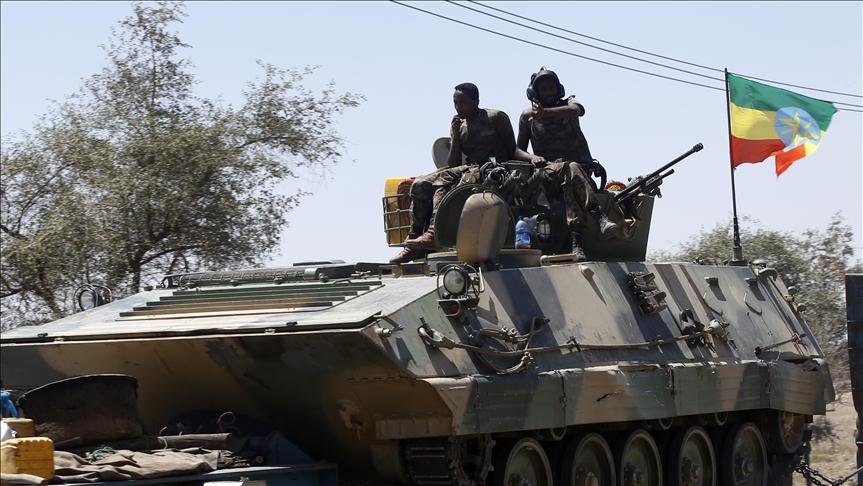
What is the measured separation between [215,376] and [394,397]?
64.1 inches

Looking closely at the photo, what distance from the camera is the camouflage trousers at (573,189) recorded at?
15609 millimetres

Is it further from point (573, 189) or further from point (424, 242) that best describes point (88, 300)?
point (573, 189)

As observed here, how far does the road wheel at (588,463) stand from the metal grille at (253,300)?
2288mm

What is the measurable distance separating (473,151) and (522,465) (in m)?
4.07

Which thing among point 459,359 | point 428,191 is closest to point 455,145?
point 428,191

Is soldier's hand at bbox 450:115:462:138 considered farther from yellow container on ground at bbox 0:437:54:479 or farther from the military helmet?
yellow container on ground at bbox 0:437:54:479

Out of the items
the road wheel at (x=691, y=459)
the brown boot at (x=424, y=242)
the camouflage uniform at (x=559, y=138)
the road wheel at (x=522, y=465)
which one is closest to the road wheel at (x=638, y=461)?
the road wheel at (x=691, y=459)

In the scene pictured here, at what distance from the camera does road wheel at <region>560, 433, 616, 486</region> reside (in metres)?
14.0

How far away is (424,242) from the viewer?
15.5m

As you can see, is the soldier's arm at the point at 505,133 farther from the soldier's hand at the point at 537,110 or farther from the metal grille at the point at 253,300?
the metal grille at the point at 253,300

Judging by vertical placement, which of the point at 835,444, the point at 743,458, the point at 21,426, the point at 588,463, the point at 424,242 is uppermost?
the point at 424,242

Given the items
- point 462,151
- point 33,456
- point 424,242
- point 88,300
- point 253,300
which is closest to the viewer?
point 33,456

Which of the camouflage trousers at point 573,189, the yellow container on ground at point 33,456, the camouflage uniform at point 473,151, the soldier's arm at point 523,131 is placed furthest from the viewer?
the soldier's arm at point 523,131

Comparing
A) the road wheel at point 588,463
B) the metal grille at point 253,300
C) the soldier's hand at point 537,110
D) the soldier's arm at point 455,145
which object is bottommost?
the road wheel at point 588,463
